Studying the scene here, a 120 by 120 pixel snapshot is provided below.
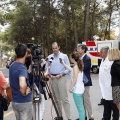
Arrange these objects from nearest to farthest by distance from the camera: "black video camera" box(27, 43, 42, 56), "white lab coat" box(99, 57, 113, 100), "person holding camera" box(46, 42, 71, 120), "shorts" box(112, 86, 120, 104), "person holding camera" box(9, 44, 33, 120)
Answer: "person holding camera" box(9, 44, 33, 120) < "black video camera" box(27, 43, 42, 56) < "shorts" box(112, 86, 120, 104) < "white lab coat" box(99, 57, 113, 100) < "person holding camera" box(46, 42, 71, 120)

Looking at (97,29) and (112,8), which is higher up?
(112,8)

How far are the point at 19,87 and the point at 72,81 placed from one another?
2.03 meters

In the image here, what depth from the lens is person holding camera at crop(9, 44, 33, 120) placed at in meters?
4.06

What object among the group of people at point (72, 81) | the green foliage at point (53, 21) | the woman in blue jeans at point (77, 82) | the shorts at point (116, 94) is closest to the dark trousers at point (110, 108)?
the group of people at point (72, 81)

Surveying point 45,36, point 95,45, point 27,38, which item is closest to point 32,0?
point 45,36

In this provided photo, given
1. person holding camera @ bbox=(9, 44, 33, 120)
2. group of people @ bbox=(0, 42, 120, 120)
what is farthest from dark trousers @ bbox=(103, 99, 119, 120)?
person holding camera @ bbox=(9, 44, 33, 120)

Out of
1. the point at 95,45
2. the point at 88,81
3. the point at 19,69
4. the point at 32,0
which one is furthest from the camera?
the point at 32,0

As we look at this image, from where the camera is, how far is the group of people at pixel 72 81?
4.13 metres

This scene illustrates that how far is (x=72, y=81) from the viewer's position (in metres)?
5.96

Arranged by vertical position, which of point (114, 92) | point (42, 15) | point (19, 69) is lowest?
point (114, 92)

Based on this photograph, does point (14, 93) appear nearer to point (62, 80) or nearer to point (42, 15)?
point (62, 80)

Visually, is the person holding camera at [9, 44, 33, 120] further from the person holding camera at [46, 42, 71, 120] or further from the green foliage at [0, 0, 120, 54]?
the green foliage at [0, 0, 120, 54]

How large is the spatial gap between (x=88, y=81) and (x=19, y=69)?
2.64 metres

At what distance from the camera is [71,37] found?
41438mm
